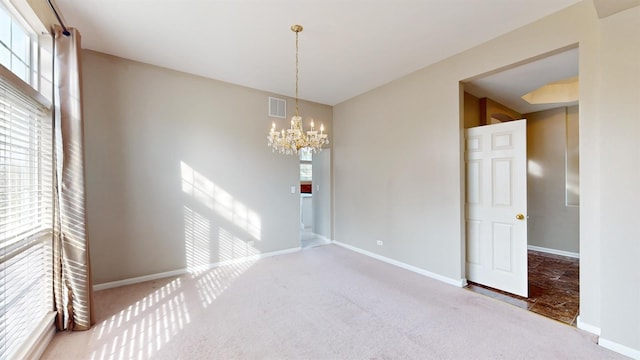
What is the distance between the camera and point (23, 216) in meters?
1.94

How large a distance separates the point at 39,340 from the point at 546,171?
7470 mm

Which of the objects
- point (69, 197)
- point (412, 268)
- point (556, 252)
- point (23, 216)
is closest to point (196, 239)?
point (69, 197)

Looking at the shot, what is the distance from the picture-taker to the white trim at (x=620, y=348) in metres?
1.95

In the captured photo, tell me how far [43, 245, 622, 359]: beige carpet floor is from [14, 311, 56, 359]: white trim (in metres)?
0.07

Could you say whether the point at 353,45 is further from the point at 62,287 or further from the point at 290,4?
the point at 62,287

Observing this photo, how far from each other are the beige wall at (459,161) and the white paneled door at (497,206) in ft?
0.81

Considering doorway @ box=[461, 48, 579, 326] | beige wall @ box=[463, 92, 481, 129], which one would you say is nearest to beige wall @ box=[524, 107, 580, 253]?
doorway @ box=[461, 48, 579, 326]

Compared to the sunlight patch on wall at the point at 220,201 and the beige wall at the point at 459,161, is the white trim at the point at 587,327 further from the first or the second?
the sunlight patch on wall at the point at 220,201

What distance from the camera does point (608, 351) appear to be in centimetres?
202

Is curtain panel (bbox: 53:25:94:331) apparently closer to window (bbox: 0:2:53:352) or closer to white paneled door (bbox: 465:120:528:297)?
window (bbox: 0:2:53:352)

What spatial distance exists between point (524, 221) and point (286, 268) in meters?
3.21

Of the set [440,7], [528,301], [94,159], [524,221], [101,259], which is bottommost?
[528,301]

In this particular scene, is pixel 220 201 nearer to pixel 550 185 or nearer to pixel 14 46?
pixel 14 46

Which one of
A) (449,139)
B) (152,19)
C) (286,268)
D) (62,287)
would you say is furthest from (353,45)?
(62,287)
